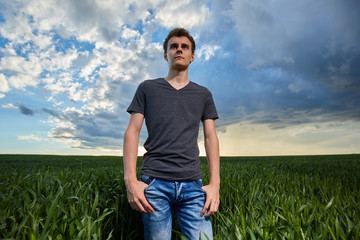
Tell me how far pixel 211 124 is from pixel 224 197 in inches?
72.7

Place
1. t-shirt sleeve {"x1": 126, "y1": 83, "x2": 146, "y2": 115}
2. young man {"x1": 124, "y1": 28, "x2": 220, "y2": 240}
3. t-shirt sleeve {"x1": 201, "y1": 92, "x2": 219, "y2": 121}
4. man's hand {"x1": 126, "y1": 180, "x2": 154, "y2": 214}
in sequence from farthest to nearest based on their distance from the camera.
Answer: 1. t-shirt sleeve {"x1": 201, "y1": 92, "x2": 219, "y2": 121}
2. t-shirt sleeve {"x1": 126, "y1": 83, "x2": 146, "y2": 115}
3. young man {"x1": 124, "y1": 28, "x2": 220, "y2": 240}
4. man's hand {"x1": 126, "y1": 180, "x2": 154, "y2": 214}

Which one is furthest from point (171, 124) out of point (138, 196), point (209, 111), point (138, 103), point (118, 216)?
point (118, 216)

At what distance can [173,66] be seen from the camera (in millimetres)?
2514

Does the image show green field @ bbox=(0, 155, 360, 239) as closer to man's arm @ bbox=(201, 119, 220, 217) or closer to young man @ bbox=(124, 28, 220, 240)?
man's arm @ bbox=(201, 119, 220, 217)

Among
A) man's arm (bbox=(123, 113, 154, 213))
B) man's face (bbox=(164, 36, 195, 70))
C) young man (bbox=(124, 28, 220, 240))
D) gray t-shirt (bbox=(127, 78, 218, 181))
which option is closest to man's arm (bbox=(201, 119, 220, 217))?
young man (bbox=(124, 28, 220, 240))

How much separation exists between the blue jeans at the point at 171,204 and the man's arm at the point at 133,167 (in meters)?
0.07

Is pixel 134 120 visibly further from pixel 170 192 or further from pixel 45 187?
pixel 45 187

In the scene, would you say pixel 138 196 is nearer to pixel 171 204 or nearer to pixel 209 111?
pixel 171 204

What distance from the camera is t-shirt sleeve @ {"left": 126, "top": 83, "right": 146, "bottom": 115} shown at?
2.41 m

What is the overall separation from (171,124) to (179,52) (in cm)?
76

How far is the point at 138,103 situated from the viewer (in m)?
2.45

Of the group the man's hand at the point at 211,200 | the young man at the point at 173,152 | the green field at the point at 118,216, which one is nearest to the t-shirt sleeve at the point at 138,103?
the young man at the point at 173,152

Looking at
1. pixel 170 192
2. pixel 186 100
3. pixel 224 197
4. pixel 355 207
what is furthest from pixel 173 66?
pixel 355 207

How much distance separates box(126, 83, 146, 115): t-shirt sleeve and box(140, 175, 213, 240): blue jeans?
2.12 ft
